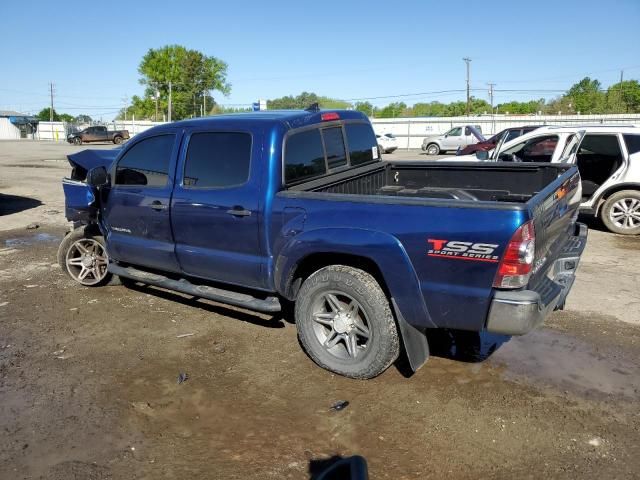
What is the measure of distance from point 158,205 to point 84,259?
6.00 feet

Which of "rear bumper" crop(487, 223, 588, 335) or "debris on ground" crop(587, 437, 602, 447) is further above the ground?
"rear bumper" crop(487, 223, 588, 335)

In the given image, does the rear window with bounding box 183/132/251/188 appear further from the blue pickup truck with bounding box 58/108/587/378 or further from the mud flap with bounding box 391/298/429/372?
the mud flap with bounding box 391/298/429/372

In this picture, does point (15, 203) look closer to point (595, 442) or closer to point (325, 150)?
point (325, 150)

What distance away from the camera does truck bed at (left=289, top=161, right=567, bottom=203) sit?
480 cm

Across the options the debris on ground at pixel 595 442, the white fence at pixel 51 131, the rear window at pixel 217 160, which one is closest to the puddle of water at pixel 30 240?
the rear window at pixel 217 160

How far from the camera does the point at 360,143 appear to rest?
Answer: 5180 mm

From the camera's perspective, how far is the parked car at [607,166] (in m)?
8.27

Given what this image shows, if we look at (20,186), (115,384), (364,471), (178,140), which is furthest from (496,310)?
(20,186)

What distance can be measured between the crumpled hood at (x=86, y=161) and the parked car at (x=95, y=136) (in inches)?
1781

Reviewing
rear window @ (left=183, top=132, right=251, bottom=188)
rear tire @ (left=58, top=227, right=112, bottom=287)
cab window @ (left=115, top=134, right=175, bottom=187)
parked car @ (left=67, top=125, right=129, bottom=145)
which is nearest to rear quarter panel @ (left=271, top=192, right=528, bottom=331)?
rear window @ (left=183, top=132, right=251, bottom=188)

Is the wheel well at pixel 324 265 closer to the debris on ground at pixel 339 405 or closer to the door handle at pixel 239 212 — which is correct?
the door handle at pixel 239 212

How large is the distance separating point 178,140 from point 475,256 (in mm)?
2812

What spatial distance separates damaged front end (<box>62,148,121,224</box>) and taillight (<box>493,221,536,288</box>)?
417 cm

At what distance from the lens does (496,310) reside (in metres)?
3.10
